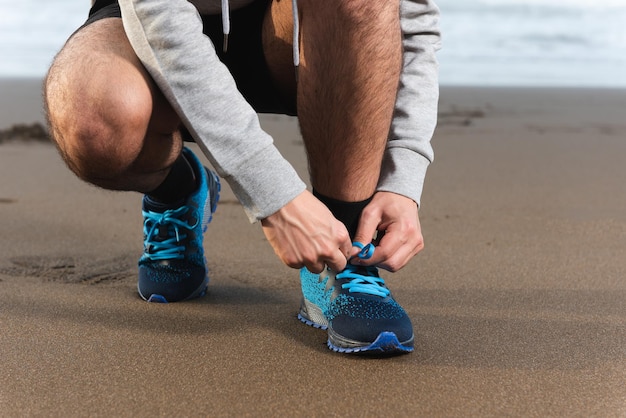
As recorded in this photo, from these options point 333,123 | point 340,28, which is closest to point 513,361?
point 333,123

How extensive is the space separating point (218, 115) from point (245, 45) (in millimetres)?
522

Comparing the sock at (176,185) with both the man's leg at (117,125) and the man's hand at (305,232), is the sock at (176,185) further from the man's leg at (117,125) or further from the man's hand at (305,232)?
the man's hand at (305,232)

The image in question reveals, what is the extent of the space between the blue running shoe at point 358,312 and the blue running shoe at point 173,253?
32 cm

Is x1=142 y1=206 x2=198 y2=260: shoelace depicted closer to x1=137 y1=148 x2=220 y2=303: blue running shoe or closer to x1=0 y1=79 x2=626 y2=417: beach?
x1=137 y1=148 x2=220 y2=303: blue running shoe

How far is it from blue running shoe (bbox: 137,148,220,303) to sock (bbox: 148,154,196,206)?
18 mm

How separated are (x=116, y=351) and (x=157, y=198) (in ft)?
1.62

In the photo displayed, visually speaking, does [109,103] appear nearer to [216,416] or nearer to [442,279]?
[216,416]

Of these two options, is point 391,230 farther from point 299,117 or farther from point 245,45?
point 245,45

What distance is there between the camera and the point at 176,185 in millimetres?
1831

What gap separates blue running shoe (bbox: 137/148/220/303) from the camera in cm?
178

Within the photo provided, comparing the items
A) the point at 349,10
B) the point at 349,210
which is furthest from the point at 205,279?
the point at 349,10

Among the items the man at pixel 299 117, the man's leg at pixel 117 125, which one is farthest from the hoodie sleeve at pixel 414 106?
the man's leg at pixel 117 125

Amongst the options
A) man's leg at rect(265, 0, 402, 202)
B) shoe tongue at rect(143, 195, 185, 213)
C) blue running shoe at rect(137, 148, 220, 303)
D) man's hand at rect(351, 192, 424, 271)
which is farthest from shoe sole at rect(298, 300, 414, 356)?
shoe tongue at rect(143, 195, 185, 213)

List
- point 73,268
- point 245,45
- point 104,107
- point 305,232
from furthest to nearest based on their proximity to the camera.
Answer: point 73,268, point 245,45, point 104,107, point 305,232
